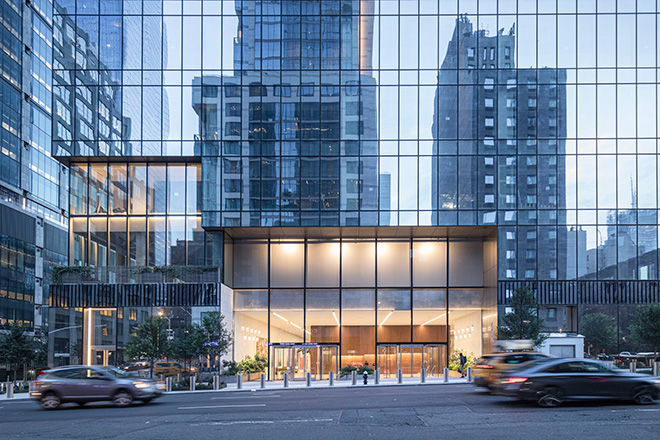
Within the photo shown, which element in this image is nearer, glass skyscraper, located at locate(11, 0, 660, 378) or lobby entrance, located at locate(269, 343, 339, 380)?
glass skyscraper, located at locate(11, 0, 660, 378)

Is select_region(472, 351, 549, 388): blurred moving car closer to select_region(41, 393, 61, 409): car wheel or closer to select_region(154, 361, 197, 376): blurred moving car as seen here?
select_region(41, 393, 61, 409): car wheel

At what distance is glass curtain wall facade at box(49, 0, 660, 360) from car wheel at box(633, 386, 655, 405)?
20980mm

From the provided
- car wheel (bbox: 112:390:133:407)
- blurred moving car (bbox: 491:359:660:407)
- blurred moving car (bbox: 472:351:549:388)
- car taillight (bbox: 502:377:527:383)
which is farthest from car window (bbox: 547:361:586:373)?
car wheel (bbox: 112:390:133:407)

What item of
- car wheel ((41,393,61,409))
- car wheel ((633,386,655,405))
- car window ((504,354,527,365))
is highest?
car window ((504,354,527,365))

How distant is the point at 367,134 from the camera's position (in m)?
37.9

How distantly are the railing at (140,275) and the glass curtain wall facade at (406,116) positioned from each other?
2854 mm

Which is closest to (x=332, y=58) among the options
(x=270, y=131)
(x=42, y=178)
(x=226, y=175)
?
(x=270, y=131)

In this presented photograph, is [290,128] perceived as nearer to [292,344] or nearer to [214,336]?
[214,336]

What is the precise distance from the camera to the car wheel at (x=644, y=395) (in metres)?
16.1

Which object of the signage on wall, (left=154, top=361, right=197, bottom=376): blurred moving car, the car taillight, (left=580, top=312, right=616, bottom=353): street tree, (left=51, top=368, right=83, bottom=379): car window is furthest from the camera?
the signage on wall

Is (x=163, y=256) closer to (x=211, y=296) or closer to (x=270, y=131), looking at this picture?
(x=211, y=296)

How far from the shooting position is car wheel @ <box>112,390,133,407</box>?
19.5 m

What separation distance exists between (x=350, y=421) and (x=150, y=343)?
1970cm

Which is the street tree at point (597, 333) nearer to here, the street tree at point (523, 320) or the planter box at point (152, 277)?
the street tree at point (523, 320)
